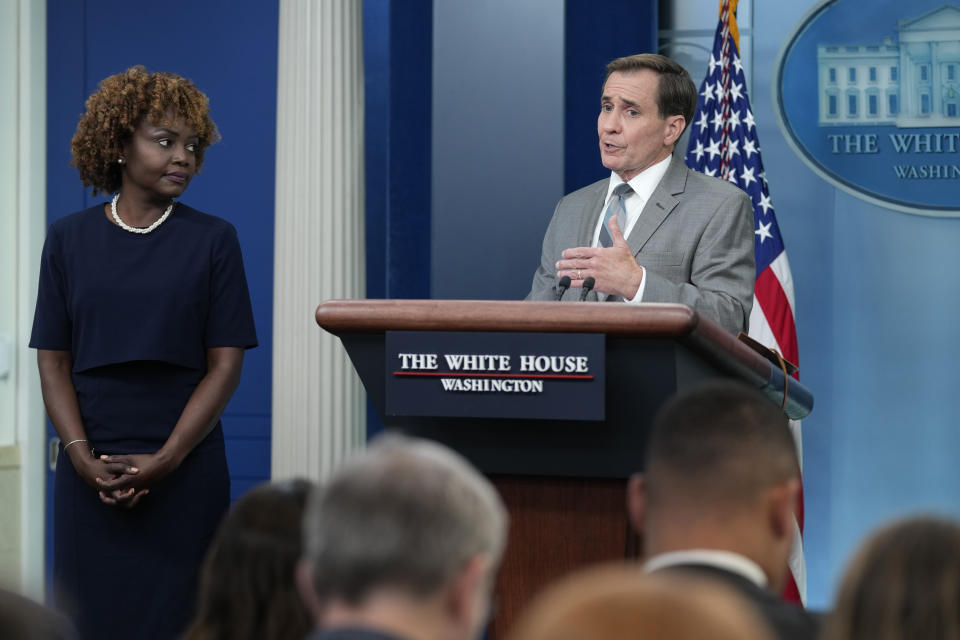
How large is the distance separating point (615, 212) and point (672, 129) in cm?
29

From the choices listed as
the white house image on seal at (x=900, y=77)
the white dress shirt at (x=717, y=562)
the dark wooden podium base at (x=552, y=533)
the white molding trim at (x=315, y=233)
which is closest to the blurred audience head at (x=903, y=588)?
the white dress shirt at (x=717, y=562)

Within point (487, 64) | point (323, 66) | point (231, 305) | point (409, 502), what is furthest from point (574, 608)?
point (323, 66)

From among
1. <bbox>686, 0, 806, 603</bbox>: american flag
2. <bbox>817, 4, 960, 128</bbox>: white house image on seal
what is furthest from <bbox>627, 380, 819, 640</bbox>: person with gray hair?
<bbox>817, 4, 960, 128</bbox>: white house image on seal

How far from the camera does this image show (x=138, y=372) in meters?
3.06

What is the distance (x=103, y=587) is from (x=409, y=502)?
2.16 m

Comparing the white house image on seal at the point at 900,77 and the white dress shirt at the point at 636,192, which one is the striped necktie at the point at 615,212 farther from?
the white house image on seal at the point at 900,77

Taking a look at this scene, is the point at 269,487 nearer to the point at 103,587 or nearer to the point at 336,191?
the point at 103,587

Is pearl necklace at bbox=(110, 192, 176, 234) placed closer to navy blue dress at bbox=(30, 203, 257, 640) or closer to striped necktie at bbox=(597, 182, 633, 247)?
navy blue dress at bbox=(30, 203, 257, 640)

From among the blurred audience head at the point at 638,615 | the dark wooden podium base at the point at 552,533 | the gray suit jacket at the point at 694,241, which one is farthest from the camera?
the gray suit jacket at the point at 694,241

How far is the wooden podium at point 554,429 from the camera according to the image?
6.82 feet

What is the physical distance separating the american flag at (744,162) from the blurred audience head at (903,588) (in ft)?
11.3

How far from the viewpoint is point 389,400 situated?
216cm

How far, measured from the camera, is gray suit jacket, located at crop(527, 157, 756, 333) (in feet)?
9.23

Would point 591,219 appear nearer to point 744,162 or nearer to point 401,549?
point 744,162
